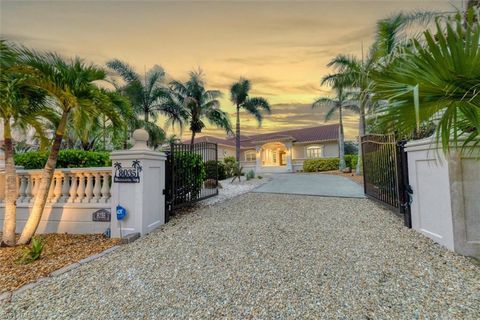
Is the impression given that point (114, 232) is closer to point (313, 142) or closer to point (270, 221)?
point (270, 221)

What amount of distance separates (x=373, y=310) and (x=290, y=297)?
0.77 m

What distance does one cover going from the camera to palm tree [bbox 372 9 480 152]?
1852mm

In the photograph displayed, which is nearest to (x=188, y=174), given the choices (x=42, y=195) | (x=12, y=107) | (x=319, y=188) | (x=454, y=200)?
(x=42, y=195)

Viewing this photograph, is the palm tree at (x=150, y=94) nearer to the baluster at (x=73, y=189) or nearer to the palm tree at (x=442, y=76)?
the baluster at (x=73, y=189)

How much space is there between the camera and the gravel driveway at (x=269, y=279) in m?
2.16

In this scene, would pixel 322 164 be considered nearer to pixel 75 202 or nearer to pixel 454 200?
pixel 454 200

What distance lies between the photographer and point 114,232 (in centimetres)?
444

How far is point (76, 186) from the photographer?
5105 millimetres

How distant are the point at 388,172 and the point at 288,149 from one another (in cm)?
2062

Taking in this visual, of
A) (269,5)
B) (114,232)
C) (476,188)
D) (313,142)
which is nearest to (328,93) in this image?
(313,142)

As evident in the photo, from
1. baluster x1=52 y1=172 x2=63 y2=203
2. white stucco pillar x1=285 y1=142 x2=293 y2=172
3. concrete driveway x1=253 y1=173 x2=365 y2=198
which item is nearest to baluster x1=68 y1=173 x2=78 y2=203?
baluster x1=52 y1=172 x2=63 y2=203

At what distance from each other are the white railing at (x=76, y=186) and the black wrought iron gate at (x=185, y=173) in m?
1.30

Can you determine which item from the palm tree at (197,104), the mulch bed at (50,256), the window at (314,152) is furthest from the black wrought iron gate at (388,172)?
the window at (314,152)

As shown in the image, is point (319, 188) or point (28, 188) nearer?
point (28, 188)
